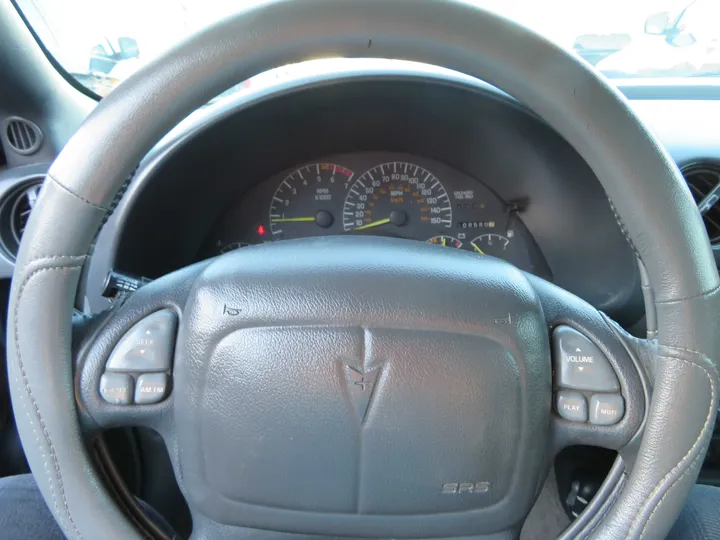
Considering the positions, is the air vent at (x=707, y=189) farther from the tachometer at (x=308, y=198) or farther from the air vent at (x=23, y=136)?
the air vent at (x=23, y=136)

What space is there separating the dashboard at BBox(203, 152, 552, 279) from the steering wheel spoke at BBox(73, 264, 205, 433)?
78cm

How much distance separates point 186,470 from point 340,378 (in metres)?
0.26

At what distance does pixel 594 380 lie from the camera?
821 mm

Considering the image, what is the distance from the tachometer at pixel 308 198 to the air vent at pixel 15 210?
55 cm

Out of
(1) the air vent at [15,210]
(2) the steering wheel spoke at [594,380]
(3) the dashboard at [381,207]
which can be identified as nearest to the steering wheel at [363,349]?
(2) the steering wheel spoke at [594,380]

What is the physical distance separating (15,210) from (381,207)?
33.2 inches

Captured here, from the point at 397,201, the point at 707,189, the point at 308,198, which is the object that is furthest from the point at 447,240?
the point at 707,189

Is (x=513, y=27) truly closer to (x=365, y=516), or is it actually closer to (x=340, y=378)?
(x=340, y=378)

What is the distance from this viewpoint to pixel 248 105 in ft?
4.09

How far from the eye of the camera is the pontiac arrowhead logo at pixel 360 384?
0.80 meters

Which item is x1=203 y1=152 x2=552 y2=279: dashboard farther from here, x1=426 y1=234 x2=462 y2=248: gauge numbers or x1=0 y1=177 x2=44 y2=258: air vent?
x1=0 y1=177 x2=44 y2=258: air vent

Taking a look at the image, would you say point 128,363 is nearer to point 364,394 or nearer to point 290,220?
point 364,394

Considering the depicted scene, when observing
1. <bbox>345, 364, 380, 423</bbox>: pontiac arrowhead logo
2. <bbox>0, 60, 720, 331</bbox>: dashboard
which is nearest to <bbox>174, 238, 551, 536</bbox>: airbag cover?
<bbox>345, 364, 380, 423</bbox>: pontiac arrowhead logo

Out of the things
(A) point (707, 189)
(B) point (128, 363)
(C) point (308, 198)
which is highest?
(A) point (707, 189)
